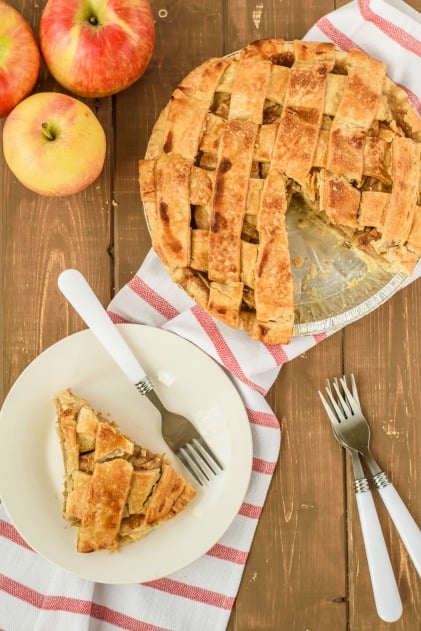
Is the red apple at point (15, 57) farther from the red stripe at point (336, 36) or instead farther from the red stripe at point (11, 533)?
the red stripe at point (11, 533)

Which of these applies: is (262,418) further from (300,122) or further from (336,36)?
(336,36)

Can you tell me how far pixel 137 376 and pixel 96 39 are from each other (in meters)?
0.66

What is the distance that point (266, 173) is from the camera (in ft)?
4.56

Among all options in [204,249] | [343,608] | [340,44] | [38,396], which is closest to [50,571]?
[38,396]

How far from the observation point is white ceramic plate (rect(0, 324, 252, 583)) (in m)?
1.47

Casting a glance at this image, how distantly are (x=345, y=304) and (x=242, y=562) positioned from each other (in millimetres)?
583

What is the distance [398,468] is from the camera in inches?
61.8

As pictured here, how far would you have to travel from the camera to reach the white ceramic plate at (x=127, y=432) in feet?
4.82

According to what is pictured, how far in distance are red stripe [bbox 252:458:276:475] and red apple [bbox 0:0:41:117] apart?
0.88m

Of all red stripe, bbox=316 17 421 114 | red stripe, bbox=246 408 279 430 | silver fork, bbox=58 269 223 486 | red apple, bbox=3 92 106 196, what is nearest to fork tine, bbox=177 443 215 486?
silver fork, bbox=58 269 223 486

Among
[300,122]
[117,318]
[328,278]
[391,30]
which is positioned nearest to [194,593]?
[117,318]

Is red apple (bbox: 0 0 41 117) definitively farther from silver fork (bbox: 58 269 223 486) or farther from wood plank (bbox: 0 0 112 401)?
silver fork (bbox: 58 269 223 486)

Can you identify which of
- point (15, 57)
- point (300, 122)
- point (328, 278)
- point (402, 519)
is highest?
point (300, 122)

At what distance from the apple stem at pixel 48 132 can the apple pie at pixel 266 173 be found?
0.18m
